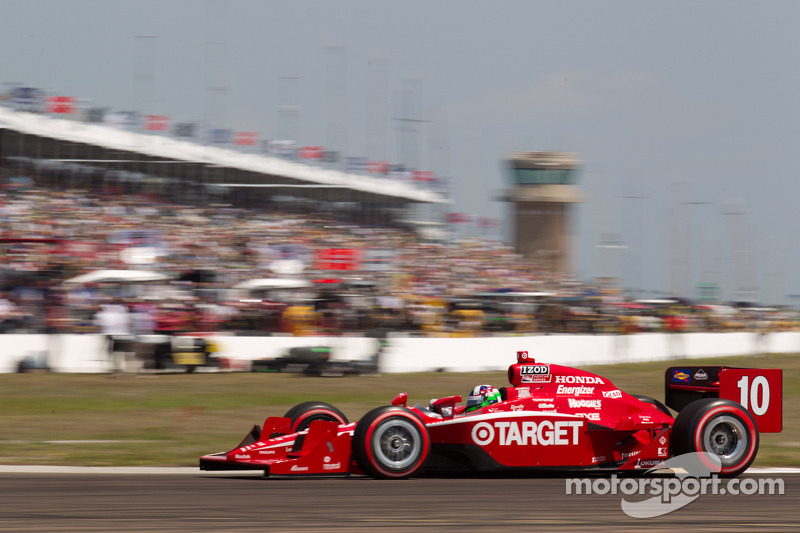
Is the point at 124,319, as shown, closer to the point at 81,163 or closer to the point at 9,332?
the point at 9,332

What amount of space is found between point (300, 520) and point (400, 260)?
1832 cm

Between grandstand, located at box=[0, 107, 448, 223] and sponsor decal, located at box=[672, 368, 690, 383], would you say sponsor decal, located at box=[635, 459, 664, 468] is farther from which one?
grandstand, located at box=[0, 107, 448, 223]

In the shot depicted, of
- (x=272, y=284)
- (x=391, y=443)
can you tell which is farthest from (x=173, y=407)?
(x=391, y=443)

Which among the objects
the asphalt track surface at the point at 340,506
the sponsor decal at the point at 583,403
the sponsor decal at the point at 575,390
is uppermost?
the sponsor decal at the point at 575,390

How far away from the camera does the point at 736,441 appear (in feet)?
26.0

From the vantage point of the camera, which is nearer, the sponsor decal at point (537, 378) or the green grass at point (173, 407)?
the sponsor decal at point (537, 378)

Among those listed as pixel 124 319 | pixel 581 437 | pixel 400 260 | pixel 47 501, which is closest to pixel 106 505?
pixel 47 501

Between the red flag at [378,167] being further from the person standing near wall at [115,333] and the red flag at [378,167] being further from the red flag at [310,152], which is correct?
the person standing near wall at [115,333]

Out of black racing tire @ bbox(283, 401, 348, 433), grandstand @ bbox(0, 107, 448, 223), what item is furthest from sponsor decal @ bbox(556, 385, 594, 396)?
grandstand @ bbox(0, 107, 448, 223)

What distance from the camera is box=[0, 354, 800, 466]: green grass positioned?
31.1 feet

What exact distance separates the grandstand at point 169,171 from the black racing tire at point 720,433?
55.9 ft

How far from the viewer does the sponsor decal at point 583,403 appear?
796 cm

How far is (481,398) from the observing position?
792 centimetres

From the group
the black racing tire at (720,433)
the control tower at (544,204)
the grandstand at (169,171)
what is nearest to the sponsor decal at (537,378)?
the black racing tire at (720,433)
